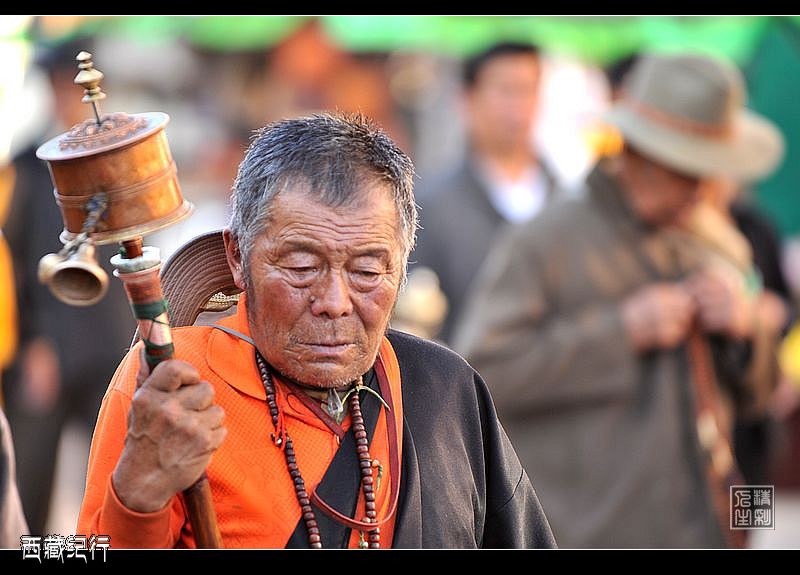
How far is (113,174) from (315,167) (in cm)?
44

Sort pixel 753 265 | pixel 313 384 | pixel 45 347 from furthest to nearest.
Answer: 1. pixel 45 347
2. pixel 753 265
3. pixel 313 384

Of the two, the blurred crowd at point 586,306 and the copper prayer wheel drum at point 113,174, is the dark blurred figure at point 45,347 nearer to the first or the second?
the blurred crowd at point 586,306

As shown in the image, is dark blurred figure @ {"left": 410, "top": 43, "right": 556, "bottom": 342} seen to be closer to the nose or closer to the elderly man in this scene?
the elderly man

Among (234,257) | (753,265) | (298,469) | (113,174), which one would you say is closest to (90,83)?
(113,174)

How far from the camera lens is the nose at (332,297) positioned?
2.88 m

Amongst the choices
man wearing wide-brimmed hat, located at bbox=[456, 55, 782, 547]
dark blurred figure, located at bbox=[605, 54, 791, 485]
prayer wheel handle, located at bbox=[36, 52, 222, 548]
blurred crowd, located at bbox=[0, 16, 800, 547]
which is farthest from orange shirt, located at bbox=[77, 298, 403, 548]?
dark blurred figure, located at bbox=[605, 54, 791, 485]

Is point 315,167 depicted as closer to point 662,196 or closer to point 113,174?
point 113,174

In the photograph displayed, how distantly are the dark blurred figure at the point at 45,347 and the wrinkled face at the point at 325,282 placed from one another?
428cm

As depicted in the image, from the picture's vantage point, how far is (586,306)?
242 inches

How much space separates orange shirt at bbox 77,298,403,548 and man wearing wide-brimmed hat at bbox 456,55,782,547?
9.86 ft

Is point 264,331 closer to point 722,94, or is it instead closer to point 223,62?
point 722,94
